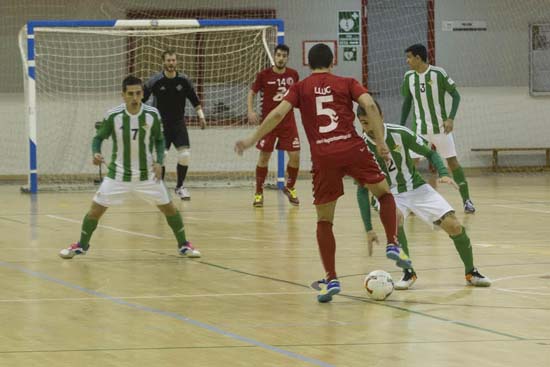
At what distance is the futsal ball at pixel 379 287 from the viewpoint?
7992 mm

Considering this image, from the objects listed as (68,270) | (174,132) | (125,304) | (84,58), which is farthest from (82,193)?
(125,304)

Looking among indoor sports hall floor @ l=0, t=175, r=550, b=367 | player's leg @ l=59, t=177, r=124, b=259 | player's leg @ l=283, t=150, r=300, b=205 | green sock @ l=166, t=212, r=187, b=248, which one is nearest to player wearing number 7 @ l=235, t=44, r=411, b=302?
indoor sports hall floor @ l=0, t=175, r=550, b=367

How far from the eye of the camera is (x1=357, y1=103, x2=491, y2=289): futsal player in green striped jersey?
8.62 metres

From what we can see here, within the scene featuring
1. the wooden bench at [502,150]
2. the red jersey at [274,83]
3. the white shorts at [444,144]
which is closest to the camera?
the white shorts at [444,144]

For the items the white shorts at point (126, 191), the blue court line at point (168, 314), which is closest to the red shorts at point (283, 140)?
the white shorts at point (126, 191)

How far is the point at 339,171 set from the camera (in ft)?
26.5

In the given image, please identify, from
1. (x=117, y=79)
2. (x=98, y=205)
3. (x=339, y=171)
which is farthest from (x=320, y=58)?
(x=117, y=79)

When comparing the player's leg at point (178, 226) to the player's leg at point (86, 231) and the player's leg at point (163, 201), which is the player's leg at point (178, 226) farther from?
the player's leg at point (86, 231)

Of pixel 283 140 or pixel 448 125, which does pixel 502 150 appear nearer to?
pixel 283 140

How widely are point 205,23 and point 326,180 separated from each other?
1116cm

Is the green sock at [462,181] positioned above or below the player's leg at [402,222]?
above

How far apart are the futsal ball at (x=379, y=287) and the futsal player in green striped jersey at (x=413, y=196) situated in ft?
1.68

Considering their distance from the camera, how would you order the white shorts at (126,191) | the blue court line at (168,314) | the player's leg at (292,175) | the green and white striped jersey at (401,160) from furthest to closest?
the player's leg at (292,175)
the white shorts at (126,191)
the green and white striped jersey at (401,160)
the blue court line at (168,314)

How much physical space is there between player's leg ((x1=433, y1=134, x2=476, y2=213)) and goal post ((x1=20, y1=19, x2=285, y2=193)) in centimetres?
655
